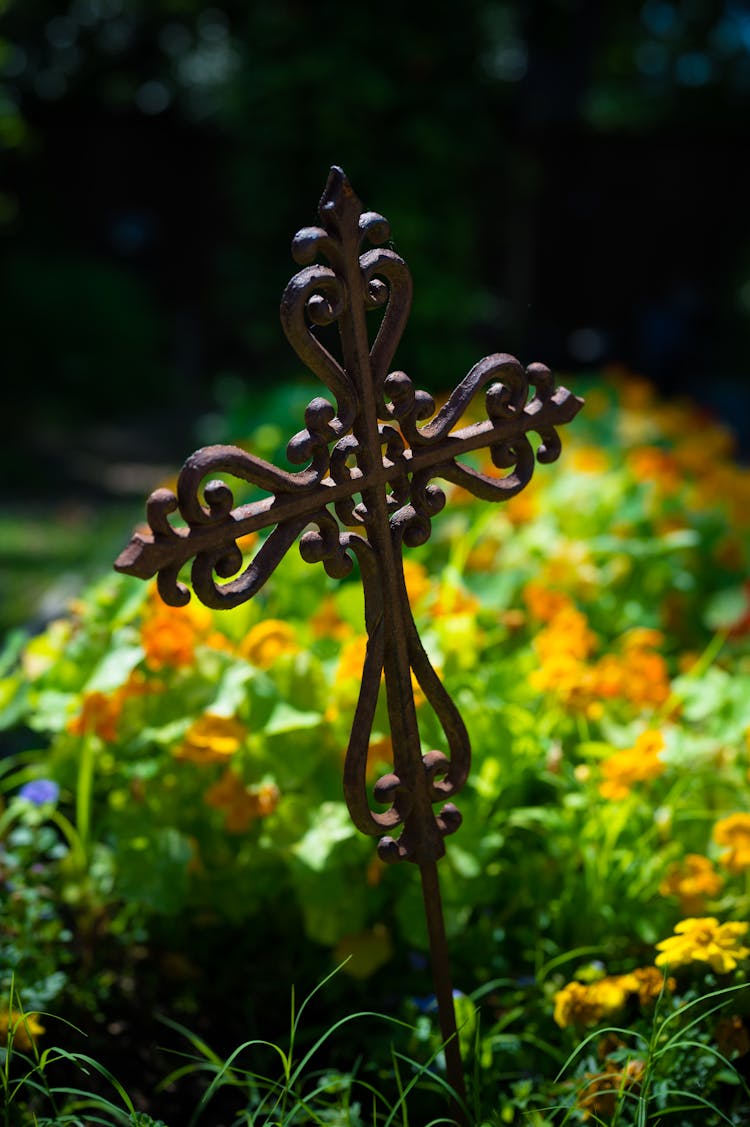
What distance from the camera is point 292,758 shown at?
1805 mm

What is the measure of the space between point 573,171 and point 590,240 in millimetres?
708

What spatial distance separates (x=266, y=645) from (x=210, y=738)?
288 millimetres

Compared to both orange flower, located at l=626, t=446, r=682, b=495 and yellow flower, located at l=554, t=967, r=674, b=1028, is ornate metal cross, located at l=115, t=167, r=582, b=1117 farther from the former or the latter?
orange flower, located at l=626, t=446, r=682, b=495

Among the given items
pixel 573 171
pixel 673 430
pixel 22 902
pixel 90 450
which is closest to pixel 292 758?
pixel 22 902

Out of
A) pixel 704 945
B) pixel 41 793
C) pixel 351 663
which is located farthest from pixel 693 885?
pixel 41 793

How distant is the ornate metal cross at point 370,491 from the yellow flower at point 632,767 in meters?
0.38

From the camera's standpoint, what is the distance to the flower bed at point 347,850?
1628mm

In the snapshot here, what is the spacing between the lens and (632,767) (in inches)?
67.1

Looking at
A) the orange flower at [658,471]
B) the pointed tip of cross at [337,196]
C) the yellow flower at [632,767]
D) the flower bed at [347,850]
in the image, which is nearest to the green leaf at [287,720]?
the flower bed at [347,850]

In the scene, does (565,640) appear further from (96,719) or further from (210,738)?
(96,719)

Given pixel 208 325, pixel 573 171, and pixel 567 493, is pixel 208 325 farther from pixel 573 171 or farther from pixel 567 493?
pixel 567 493

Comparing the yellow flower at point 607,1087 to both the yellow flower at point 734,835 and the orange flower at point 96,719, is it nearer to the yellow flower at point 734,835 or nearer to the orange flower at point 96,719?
the yellow flower at point 734,835

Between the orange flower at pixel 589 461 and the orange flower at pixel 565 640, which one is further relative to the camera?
the orange flower at pixel 589 461

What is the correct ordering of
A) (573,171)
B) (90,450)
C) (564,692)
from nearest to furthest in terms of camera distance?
(564,692), (90,450), (573,171)
